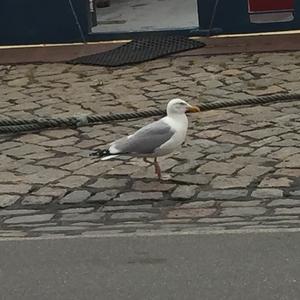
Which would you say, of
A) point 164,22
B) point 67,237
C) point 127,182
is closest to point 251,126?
point 127,182

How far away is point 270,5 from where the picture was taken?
11.8 meters

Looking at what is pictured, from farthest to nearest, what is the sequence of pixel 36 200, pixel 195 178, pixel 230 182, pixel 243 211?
pixel 195 178 < pixel 230 182 < pixel 36 200 < pixel 243 211

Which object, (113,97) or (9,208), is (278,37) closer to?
(113,97)

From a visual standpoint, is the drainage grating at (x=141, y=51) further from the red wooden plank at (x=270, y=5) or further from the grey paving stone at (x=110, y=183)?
the grey paving stone at (x=110, y=183)

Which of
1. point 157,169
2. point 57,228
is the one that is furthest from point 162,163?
point 57,228

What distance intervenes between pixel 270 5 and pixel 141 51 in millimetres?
1897

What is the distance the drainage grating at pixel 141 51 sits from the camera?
38.7 ft

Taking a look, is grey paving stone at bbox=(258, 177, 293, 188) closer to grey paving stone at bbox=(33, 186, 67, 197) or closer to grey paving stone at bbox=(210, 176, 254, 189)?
grey paving stone at bbox=(210, 176, 254, 189)

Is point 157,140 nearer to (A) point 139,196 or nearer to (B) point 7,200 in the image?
(A) point 139,196

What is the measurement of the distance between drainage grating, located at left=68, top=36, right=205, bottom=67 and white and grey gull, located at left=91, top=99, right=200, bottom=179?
14.4 feet

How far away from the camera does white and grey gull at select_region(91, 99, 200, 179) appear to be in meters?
7.14

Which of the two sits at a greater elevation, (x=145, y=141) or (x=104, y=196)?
(x=145, y=141)

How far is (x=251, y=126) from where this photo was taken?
8742 mm

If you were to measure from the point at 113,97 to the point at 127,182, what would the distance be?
2.99 m
